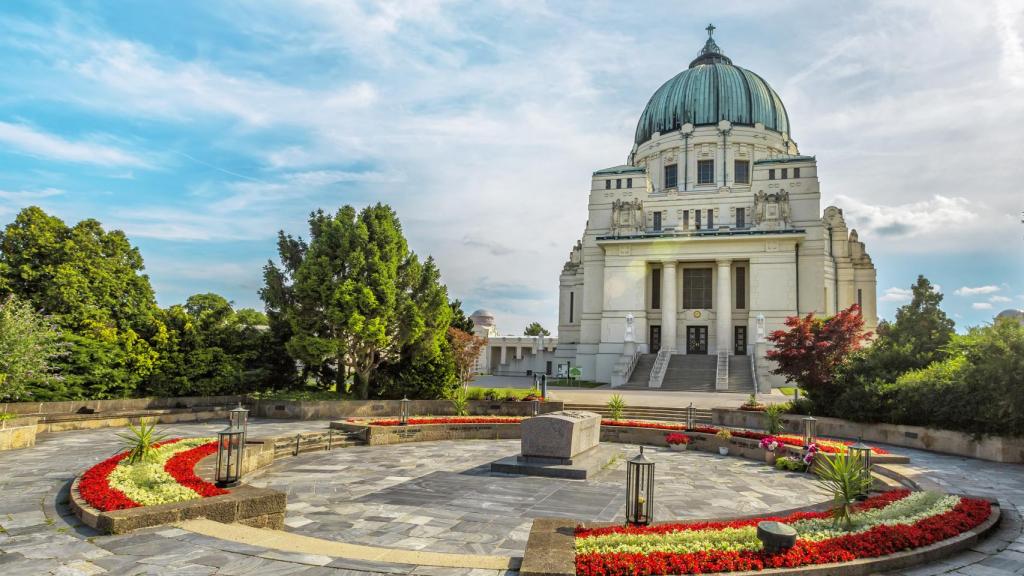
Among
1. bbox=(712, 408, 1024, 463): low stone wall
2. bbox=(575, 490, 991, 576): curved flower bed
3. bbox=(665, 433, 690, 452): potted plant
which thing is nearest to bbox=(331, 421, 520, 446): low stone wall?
bbox=(665, 433, 690, 452): potted plant

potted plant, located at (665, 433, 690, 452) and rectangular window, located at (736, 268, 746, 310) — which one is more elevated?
rectangular window, located at (736, 268, 746, 310)

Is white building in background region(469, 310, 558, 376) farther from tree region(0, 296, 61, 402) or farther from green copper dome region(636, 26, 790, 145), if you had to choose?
tree region(0, 296, 61, 402)

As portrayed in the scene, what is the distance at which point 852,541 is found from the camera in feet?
24.4

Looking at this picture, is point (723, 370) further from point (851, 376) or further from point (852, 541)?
point (852, 541)

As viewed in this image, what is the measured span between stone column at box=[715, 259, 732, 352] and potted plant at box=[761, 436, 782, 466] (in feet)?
99.9

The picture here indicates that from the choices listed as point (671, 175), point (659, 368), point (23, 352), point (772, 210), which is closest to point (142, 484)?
point (23, 352)

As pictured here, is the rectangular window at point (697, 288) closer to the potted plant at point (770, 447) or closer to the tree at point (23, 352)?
the potted plant at point (770, 447)

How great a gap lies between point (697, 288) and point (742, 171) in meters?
13.7

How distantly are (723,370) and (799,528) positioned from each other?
1338 inches

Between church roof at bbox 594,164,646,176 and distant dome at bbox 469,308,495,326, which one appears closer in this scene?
church roof at bbox 594,164,646,176

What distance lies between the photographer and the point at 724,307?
46.8 meters

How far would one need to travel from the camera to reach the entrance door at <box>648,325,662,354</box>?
49.2m

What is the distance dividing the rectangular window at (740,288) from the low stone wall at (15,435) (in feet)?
147

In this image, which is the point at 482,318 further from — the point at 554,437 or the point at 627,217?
the point at 554,437
